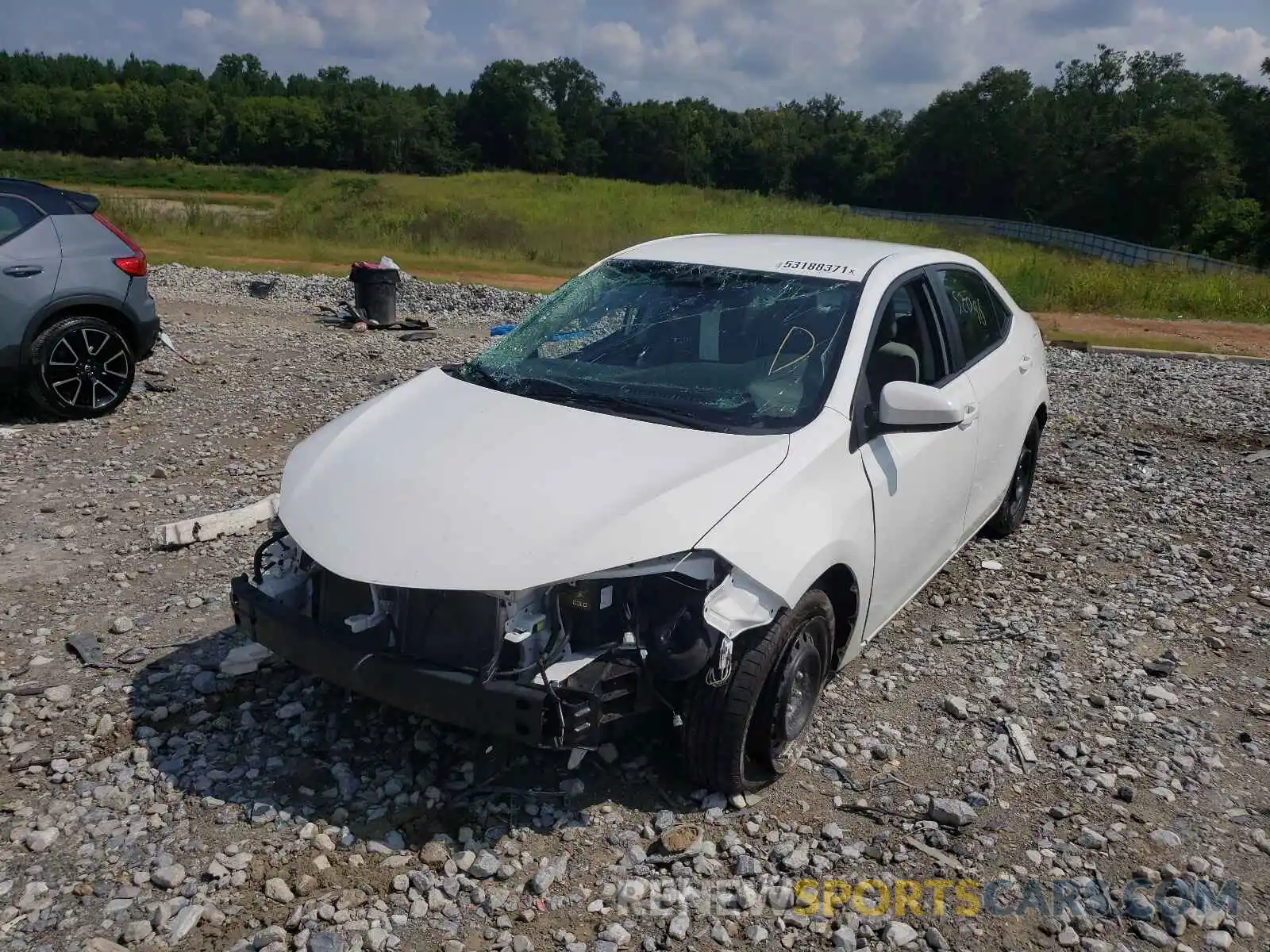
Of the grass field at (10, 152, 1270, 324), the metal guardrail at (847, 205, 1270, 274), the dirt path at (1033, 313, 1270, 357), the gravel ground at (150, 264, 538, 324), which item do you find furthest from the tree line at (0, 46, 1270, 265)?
the gravel ground at (150, 264, 538, 324)

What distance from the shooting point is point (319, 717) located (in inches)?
150

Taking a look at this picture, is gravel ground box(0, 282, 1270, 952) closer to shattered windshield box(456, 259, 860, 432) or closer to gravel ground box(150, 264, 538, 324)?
shattered windshield box(456, 259, 860, 432)

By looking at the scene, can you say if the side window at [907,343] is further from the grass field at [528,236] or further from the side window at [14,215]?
the grass field at [528,236]

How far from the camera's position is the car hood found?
302cm

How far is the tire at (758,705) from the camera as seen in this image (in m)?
3.18

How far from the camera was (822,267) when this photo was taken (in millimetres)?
4355

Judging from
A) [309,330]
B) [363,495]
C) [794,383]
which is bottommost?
[309,330]

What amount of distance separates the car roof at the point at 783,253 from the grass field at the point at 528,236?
15.0 meters

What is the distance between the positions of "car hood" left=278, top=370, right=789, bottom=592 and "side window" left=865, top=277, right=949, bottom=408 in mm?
771

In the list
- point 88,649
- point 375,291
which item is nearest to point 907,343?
point 88,649

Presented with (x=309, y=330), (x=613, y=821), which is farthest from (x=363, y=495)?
(x=309, y=330)

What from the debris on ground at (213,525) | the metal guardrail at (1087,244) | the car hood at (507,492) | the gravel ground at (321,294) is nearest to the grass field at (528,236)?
the gravel ground at (321,294)

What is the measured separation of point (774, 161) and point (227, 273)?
82030 millimetres

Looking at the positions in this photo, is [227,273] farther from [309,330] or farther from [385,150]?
[385,150]
